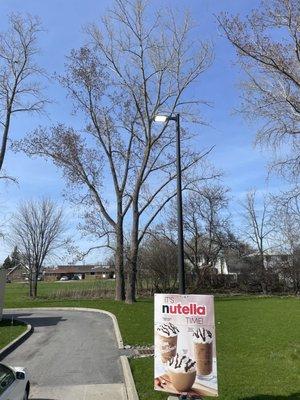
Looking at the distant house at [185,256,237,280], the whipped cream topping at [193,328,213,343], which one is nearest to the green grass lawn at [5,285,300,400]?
the whipped cream topping at [193,328,213,343]

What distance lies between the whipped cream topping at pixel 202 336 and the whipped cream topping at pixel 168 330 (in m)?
0.33

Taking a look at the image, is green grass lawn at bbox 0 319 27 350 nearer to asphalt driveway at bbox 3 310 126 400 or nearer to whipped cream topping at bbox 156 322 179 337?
asphalt driveway at bbox 3 310 126 400

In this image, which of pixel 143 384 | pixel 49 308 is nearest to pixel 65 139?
pixel 49 308

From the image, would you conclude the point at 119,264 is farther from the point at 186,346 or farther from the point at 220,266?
the point at 186,346

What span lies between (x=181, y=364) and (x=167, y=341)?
1.39 ft

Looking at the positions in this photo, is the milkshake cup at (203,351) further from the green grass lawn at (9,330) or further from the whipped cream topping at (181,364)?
the green grass lawn at (9,330)

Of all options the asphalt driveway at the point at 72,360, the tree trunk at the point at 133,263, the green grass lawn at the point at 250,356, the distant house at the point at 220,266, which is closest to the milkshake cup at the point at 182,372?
the green grass lawn at the point at 250,356

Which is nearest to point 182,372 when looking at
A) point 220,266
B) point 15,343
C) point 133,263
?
point 15,343

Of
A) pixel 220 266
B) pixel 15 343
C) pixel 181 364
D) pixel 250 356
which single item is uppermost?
pixel 220 266

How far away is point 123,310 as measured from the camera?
97.2ft

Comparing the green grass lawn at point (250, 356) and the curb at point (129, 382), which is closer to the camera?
the green grass lawn at point (250, 356)

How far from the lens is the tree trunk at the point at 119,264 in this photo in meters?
38.0

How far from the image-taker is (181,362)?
8.54m

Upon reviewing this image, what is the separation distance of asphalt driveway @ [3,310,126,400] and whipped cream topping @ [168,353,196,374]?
6.54ft
